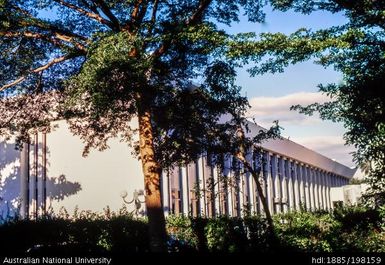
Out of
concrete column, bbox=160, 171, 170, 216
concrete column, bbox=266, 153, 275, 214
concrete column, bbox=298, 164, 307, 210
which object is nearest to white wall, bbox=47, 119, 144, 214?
concrete column, bbox=160, 171, 170, 216

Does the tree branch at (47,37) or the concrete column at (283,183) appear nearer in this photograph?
the tree branch at (47,37)

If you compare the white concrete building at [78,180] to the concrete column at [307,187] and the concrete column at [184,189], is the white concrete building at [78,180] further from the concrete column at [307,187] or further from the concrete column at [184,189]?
the concrete column at [307,187]

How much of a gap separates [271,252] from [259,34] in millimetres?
7119

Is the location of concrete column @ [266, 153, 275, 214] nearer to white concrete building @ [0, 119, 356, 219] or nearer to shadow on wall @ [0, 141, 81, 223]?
white concrete building @ [0, 119, 356, 219]

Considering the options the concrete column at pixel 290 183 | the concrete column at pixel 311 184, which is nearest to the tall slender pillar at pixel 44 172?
the concrete column at pixel 290 183

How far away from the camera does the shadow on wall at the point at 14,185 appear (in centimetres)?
2358

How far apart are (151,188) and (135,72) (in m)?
3.75

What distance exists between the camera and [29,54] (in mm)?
14148

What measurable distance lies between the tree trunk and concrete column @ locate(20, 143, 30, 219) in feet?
46.5

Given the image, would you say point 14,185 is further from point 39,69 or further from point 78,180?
point 39,69

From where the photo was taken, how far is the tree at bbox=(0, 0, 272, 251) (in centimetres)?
1110

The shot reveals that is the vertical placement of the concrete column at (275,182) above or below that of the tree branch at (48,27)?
below

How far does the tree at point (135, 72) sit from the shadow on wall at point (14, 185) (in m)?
8.21

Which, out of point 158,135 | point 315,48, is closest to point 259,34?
point 315,48
